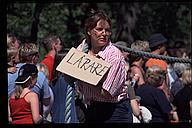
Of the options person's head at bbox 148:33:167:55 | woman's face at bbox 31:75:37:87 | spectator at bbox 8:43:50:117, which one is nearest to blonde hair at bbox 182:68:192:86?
person's head at bbox 148:33:167:55

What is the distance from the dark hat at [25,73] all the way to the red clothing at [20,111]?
0.67ft

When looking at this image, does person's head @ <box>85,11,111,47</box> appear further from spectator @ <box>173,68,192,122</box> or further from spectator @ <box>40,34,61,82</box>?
spectator @ <box>40,34,61,82</box>

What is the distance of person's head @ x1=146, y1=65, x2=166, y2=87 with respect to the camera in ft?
23.3

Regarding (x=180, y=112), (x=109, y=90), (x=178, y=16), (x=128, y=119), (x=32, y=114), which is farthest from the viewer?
(x=178, y=16)

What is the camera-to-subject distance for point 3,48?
4.98 m

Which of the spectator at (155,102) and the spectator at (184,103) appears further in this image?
the spectator at (184,103)

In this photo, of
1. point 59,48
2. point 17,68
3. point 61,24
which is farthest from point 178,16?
point 17,68

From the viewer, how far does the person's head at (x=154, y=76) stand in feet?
23.3

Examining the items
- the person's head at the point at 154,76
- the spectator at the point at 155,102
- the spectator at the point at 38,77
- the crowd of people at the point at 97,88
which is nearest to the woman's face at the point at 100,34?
the crowd of people at the point at 97,88

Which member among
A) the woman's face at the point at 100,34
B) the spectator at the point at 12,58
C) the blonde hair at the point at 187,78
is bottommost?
the blonde hair at the point at 187,78

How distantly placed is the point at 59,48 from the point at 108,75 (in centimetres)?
329

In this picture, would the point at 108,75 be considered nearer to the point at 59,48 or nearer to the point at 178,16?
the point at 59,48

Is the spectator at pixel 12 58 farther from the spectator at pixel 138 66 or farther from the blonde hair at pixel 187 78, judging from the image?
the blonde hair at pixel 187 78

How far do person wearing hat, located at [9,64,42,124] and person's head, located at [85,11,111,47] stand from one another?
1.16 meters
